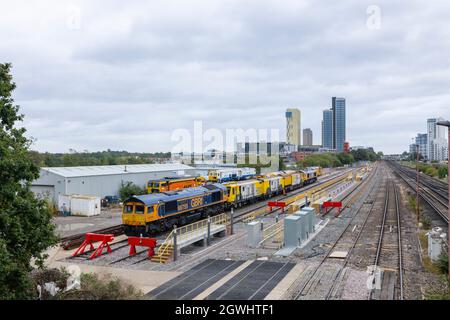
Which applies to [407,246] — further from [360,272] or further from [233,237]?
[233,237]

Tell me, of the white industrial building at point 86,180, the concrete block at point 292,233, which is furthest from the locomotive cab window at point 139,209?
the white industrial building at point 86,180

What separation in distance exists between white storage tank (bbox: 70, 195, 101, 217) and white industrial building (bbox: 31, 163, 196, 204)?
2726 mm

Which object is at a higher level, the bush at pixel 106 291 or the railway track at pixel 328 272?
the bush at pixel 106 291

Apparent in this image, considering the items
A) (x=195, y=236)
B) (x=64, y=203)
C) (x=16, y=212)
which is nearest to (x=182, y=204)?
(x=195, y=236)

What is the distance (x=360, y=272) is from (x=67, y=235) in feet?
67.4

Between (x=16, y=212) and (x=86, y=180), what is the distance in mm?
33100

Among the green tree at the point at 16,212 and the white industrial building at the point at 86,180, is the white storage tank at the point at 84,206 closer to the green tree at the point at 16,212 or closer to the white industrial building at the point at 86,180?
the white industrial building at the point at 86,180

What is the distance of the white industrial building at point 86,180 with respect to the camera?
43.1 meters

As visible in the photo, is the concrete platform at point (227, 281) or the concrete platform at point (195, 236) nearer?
the concrete platform at point (227, 281)

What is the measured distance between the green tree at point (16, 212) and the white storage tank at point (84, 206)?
26.0 meters

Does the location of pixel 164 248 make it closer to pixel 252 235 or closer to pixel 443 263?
pixel 252 235

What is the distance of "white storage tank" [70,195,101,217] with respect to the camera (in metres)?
39.9
